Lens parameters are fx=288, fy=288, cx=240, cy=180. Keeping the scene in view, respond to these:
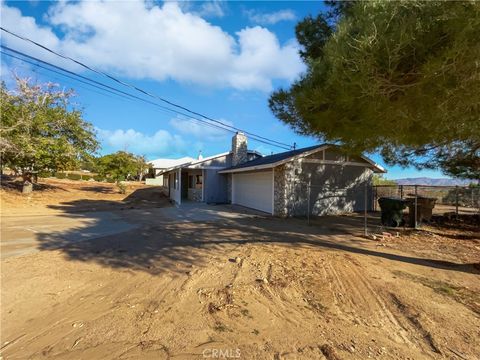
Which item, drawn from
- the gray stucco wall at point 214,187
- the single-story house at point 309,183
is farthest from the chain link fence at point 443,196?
the gray stucco wall at point 214,187

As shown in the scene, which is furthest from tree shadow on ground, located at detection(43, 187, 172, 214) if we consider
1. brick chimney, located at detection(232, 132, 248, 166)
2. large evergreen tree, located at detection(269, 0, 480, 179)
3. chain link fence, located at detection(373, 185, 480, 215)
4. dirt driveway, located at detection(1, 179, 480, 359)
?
chain link fence, located at detection(373, 185, 480, 215)

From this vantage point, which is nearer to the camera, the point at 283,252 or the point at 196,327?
the point at 196,327

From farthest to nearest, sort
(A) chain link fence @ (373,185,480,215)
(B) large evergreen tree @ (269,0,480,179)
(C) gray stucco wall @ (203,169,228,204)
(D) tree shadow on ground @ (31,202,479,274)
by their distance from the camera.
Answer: (C) gray stucco wall @ (203,169,228,204)
(A) chain link fence @ (373,185,480,215)
(D) tree shadow on ground @ (31,202,479,274)
(B) large evergreen tree @ (269,0,480,179)

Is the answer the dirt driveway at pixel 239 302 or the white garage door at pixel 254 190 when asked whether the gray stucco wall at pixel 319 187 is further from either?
the dirt driveway at pixel 239 302

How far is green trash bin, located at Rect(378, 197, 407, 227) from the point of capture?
1030cm

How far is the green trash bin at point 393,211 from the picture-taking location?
1030 centimetres

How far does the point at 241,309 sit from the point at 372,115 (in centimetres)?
465

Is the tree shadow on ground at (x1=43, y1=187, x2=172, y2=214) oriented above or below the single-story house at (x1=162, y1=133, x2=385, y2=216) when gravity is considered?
below

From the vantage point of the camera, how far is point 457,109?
5.20m

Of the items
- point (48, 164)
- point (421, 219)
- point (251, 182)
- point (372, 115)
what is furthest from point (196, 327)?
point (48, 164)

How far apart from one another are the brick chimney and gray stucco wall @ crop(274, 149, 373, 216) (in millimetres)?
7125

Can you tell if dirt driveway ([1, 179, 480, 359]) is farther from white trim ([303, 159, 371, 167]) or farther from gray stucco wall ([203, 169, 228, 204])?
gray stucco wall ([203, 169, 228, 204])

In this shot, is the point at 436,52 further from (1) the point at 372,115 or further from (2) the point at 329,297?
(2) the point at 329,297

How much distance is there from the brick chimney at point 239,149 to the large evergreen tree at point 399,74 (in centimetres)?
1389
